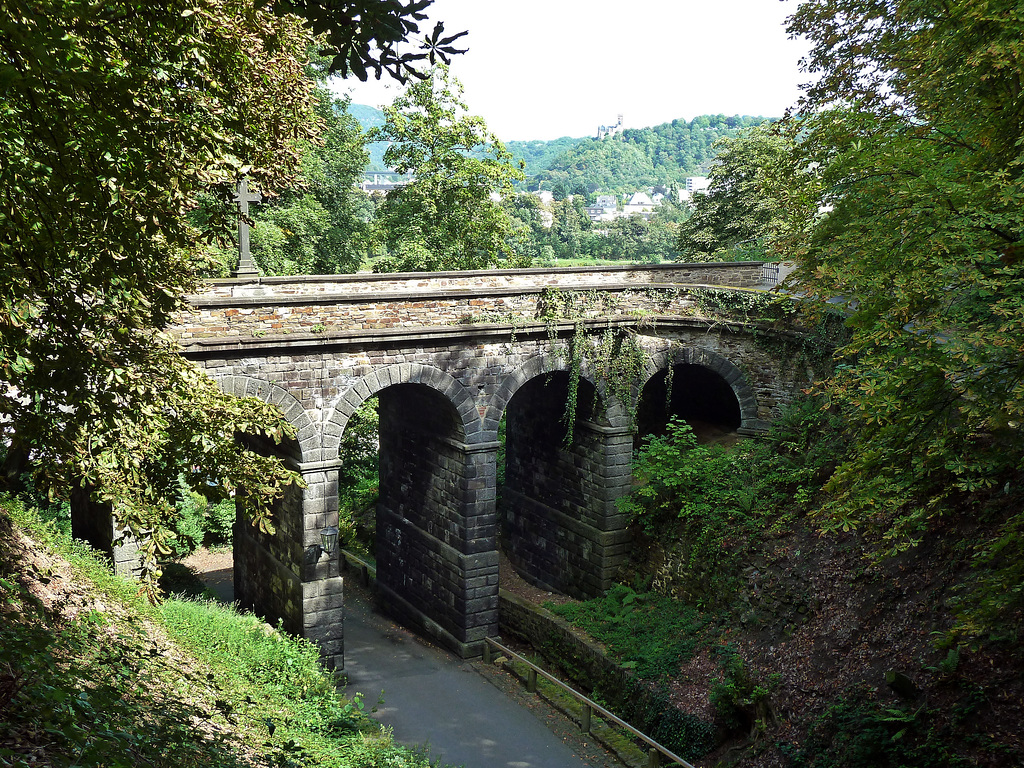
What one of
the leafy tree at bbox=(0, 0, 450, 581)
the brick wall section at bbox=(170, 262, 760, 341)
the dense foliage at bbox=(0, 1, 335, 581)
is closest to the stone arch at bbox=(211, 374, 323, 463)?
the brick wall section at bbox=(170, 262, 760, 341)

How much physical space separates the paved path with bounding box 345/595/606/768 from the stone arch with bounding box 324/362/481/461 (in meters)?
4.22

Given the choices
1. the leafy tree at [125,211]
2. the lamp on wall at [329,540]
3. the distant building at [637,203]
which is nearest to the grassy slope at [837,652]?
the lamp on wall at [329,540]

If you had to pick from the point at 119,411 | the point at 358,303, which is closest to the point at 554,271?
the point at 358,303

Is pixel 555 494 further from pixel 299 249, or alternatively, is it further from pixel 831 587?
pixel 299 249

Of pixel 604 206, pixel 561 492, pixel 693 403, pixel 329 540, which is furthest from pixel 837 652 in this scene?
pixel 604 206

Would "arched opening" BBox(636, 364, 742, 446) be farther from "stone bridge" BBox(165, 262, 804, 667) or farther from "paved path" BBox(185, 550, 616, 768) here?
"paved path" BBox(185, 550, 616, 768)

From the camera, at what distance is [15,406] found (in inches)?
261

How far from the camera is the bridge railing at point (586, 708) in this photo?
37.6ft

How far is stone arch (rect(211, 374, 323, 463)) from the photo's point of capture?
13008 mm

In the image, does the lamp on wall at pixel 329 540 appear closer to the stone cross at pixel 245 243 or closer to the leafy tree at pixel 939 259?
the stone cross at pixel 245 243

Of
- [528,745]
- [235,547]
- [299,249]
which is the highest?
[299,249]

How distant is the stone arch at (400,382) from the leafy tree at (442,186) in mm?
10032

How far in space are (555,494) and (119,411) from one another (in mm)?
11885

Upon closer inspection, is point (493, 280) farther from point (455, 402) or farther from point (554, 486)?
point (554, 486)
